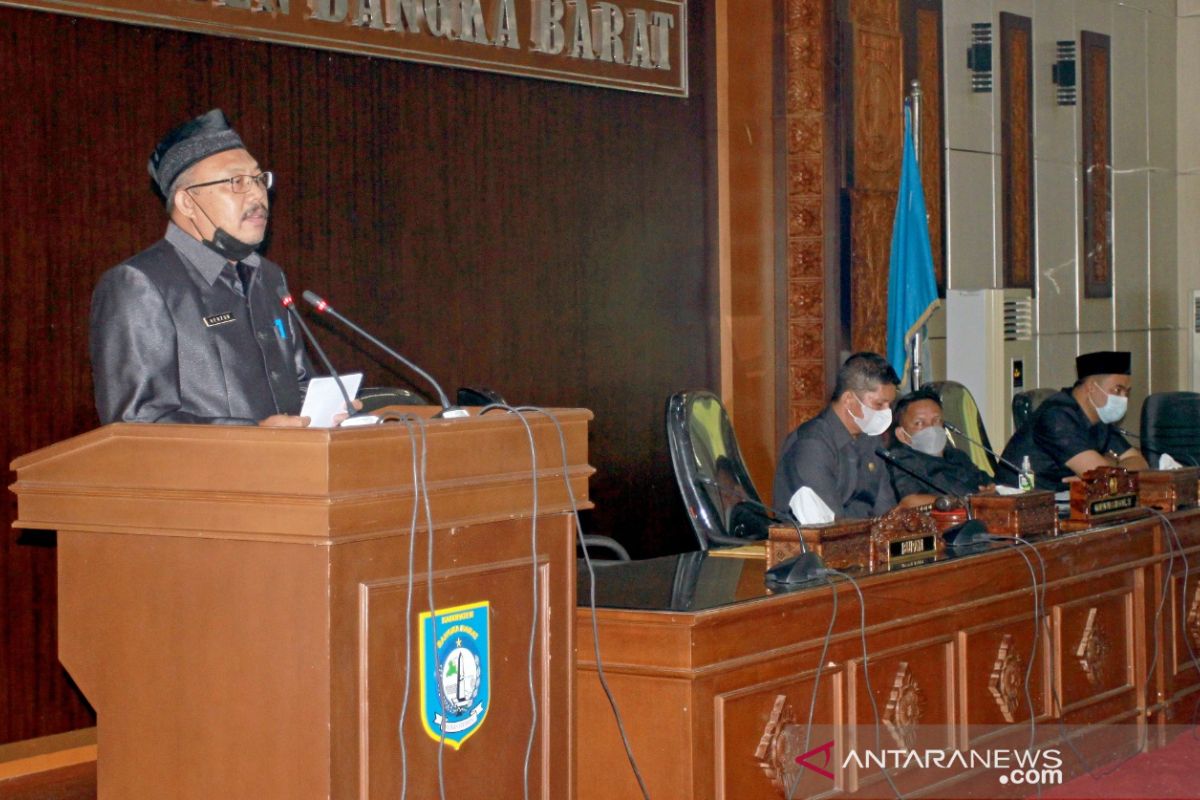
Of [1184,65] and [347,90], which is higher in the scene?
[1184,65]

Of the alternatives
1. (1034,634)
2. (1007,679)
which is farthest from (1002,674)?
(1034,634)

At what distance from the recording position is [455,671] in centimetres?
224

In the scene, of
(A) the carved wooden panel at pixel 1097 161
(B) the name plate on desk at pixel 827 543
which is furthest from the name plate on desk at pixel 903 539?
(A) the carved wooden panel at pixel 1097 161

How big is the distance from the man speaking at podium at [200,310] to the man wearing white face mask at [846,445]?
81.5 inches

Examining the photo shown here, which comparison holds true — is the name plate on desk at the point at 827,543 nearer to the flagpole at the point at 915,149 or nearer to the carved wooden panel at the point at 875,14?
the flagpole at the point at 915,149

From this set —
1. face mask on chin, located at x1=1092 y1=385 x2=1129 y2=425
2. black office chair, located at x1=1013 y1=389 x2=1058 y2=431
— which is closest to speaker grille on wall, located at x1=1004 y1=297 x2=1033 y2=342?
black office chair, located at x1=1013 y1=389 x2=1058 y2=431

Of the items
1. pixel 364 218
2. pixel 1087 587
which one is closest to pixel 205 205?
pixel 364 218

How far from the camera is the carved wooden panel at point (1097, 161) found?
8578mm

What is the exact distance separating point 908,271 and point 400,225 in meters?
2.66

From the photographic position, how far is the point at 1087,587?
427cm

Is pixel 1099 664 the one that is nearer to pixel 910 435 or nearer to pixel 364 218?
pixel 910 435

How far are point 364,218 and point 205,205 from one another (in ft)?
7.47

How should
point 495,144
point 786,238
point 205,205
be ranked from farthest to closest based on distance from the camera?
point 786,238 → point 495,144 → point 205,205

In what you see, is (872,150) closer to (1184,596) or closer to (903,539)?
(1184,596)
